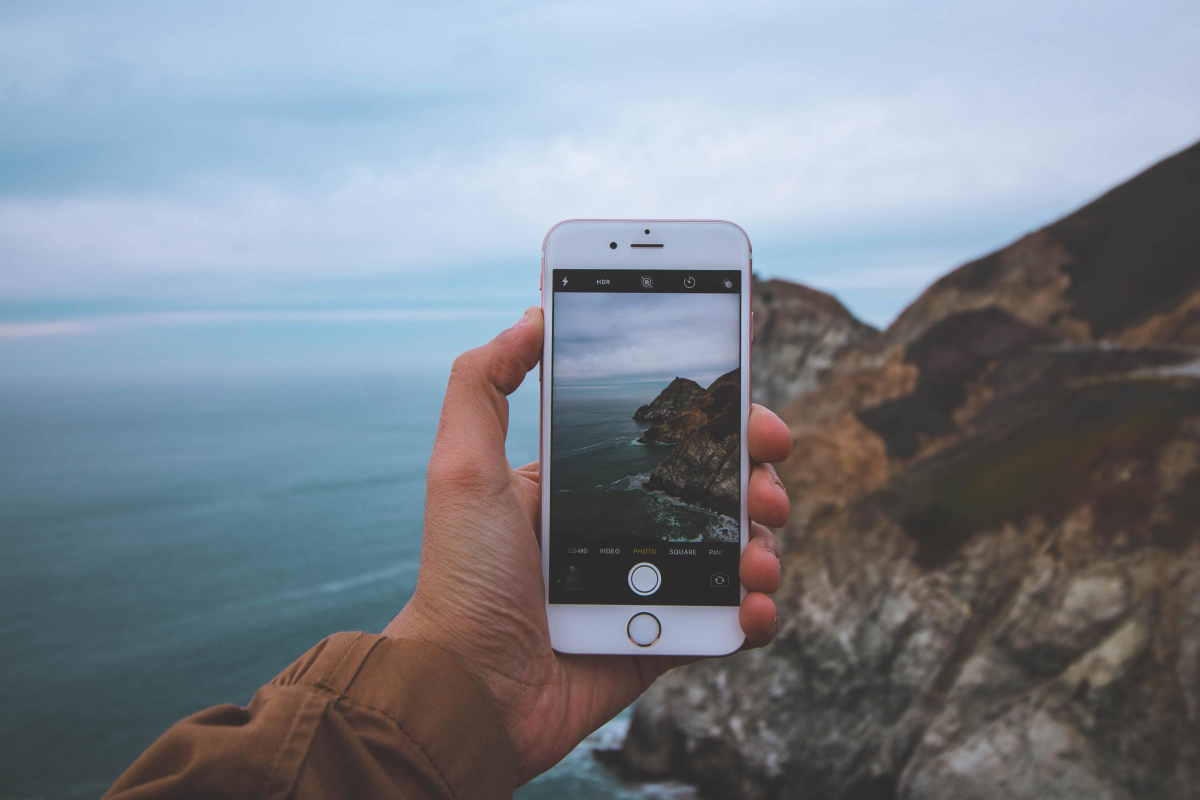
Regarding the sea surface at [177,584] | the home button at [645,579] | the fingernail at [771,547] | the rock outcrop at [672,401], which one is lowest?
the sea surface at [177,584]

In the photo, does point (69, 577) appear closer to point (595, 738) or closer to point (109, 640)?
point (109, 640)

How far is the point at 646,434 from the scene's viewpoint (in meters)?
3.76

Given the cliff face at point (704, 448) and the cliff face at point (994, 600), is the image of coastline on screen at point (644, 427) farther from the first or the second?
the cliff face at point (994, 600)

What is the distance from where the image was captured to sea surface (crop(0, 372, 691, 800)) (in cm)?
3744

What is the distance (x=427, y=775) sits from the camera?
103 inches

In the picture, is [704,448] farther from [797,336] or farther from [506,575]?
[797,336]

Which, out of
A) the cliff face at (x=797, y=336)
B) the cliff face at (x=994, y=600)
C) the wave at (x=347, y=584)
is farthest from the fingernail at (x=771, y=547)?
the wave at (x=347, y=584)

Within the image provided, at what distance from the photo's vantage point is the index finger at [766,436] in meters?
3.78

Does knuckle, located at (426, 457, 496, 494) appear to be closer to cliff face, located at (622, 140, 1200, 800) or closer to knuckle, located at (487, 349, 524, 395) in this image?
knuckle, located at (487, 349, 524, 395)

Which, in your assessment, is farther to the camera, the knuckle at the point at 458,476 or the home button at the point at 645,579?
the home button at the point at 645,579

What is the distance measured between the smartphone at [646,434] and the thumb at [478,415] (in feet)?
0.78

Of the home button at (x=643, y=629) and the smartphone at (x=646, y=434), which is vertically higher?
the smartphone at (x=646, y=434)

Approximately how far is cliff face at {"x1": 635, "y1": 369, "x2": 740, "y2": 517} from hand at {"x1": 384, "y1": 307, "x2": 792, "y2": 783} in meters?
0.12

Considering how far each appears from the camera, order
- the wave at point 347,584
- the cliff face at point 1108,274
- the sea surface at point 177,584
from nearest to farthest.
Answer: the cliff face at point 1108,274 < the sea surface at point 177,584 < the wave at point 347,584
